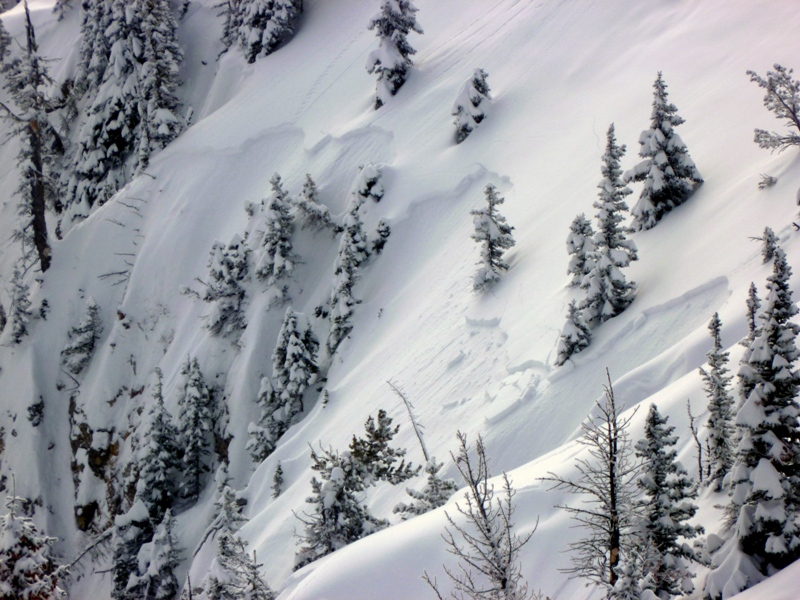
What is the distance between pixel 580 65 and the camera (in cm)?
2692

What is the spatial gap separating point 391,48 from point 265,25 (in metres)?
13.4

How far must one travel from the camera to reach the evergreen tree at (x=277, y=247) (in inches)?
1098

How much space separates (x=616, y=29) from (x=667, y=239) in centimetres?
1496

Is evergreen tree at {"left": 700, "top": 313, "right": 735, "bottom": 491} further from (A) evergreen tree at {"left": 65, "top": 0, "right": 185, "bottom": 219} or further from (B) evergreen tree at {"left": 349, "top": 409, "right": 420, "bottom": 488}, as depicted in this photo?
(A) evergreen tree at {"left": 65, "top": 0, "right": 185, "bottom": 219}

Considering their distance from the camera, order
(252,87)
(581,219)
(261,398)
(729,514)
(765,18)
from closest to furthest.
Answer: (729,514)
(581,219)
(765,18)
(261,398)
(252,87)

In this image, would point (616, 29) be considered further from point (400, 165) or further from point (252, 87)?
point (252, 87)

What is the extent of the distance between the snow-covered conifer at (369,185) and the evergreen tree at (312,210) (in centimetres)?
183

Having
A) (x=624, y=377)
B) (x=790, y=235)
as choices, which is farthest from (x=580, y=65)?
(x=624, y=377)

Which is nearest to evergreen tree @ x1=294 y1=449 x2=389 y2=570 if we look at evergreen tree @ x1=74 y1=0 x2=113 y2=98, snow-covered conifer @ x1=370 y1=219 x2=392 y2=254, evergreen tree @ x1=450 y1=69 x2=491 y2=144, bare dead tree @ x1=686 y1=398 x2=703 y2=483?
bare dead tree @ x1=686 y1=398 x2=703 y2=483

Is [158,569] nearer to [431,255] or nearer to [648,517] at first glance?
[431,255]

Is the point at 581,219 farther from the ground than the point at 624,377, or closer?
farther from the ground

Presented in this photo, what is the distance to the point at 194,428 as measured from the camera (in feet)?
92.0

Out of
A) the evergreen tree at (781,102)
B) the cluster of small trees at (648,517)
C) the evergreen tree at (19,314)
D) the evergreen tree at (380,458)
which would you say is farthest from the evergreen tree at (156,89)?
the cluster of small trees at (648,517)

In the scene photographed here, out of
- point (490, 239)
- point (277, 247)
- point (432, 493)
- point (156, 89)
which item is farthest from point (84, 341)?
point (432, 493)
